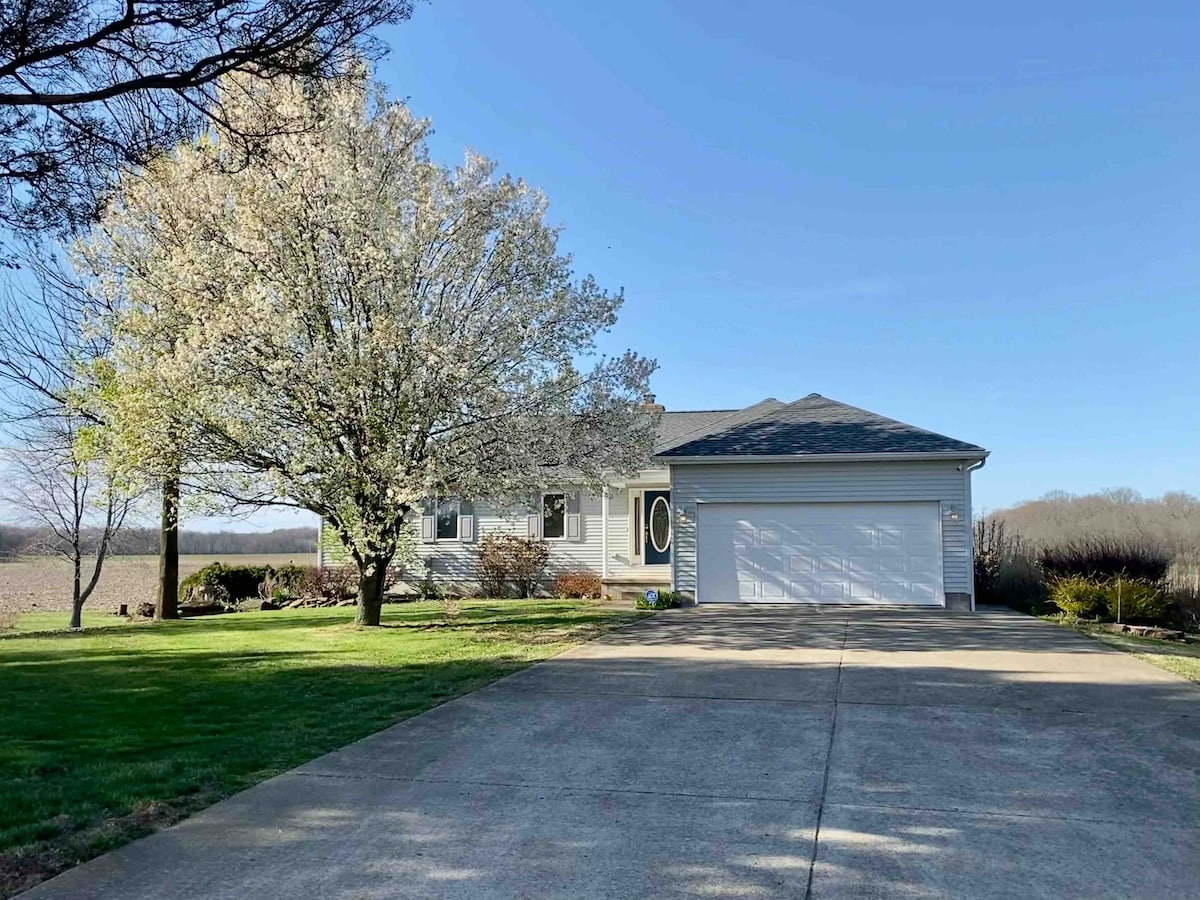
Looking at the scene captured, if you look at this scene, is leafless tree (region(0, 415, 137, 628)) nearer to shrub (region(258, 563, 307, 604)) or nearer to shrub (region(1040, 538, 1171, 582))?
shrub (region(258, 563, 307, 604))

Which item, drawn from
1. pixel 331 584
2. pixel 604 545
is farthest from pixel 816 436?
pixel 331 584

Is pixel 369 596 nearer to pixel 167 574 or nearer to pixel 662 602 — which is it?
pixel 662 602

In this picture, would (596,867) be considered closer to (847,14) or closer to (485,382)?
(485,382)

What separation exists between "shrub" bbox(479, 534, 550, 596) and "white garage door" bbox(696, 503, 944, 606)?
531cm

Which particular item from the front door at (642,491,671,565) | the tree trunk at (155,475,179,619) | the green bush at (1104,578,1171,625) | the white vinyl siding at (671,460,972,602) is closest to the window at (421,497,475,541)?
the front door at (642,491,671,565)

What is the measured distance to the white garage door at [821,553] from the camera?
1642 cm

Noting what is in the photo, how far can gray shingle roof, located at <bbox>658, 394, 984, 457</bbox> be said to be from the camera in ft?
54.5

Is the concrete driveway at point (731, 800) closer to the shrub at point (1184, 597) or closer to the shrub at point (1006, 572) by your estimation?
the shrub at point (1006, 572)

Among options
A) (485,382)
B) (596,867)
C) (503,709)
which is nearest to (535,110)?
(485,382)

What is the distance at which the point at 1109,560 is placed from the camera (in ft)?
57.3

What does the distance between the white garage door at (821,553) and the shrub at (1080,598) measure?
2.07 meters

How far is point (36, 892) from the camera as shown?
3678mm

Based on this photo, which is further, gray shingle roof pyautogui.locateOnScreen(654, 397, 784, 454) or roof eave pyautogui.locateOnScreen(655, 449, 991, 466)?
gray shingle roof pyautogui.locateOnScreen(654, 397, 784, 454)

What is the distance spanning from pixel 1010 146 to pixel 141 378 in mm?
16055
